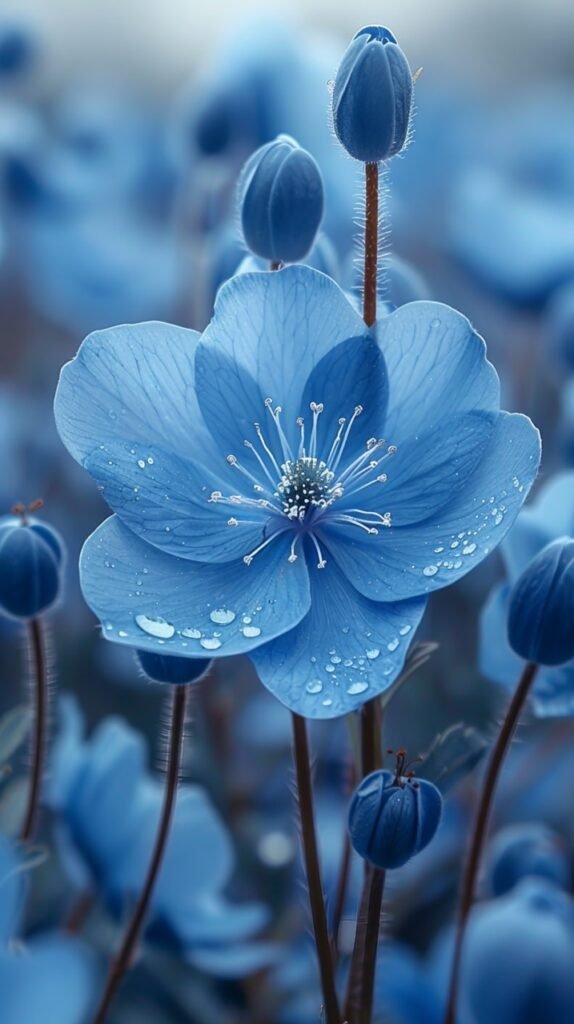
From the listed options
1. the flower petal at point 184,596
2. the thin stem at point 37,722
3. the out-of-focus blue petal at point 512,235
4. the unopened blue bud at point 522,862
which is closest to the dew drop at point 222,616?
the flower petal at point 184,596

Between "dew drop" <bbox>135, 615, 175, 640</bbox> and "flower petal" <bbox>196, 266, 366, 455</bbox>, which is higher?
"flower petal" <bbox>196, 266, 366, 455</bbox>

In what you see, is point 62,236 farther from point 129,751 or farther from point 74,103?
point 129,751

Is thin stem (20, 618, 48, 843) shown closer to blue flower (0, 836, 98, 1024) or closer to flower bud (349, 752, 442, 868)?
blue flower (0, 836, 98, 1024)

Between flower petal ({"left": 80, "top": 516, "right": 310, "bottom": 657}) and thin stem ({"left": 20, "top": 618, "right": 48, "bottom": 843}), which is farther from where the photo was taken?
thin stem ({"left": 20, "top": 618, "right": 48, "bottom": 843})

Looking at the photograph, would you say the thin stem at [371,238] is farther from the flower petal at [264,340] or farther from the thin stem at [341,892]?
the thin stem at [341,892]

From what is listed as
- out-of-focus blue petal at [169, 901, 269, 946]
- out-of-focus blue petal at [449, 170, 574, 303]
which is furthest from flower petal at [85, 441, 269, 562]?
out-of-focus blue petal at [449, 170, 574, 303]

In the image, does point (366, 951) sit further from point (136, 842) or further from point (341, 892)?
point (136, 842)

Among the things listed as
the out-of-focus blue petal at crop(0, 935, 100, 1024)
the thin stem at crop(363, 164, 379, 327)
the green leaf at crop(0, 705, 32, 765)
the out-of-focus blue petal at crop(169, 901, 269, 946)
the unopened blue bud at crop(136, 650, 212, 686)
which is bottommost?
the out-of-focus blue petal at crop(0, 935, 100, 1024)
